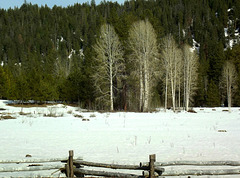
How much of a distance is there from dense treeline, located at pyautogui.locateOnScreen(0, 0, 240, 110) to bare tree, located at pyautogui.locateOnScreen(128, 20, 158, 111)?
1.82m

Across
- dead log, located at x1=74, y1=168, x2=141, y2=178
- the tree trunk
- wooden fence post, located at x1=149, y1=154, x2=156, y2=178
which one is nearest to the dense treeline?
the tree trunk

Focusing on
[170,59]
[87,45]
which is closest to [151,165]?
[170,59]

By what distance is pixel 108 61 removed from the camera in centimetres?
2767

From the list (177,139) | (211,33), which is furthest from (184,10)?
(177,139)

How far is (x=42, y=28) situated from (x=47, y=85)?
81837 millimetres

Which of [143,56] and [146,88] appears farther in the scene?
[143,56]

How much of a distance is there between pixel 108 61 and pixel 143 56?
4.70 metres

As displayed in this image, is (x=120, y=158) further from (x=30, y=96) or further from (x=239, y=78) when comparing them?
(x=239, y=78)

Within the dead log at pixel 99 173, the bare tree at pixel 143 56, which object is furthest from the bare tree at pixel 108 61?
the dead log at pixel 99 173

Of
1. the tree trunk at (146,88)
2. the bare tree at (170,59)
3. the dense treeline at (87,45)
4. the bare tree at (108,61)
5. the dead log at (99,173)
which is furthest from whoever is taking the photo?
the dense treeline at (87,45)

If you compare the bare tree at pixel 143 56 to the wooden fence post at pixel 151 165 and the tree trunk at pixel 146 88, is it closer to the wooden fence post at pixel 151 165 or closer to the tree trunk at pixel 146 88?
the tree trunk at pixel 146 88

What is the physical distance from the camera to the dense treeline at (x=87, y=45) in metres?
34.3

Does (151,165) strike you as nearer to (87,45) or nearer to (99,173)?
(99,173)

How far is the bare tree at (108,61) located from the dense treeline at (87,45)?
1.17 meters
